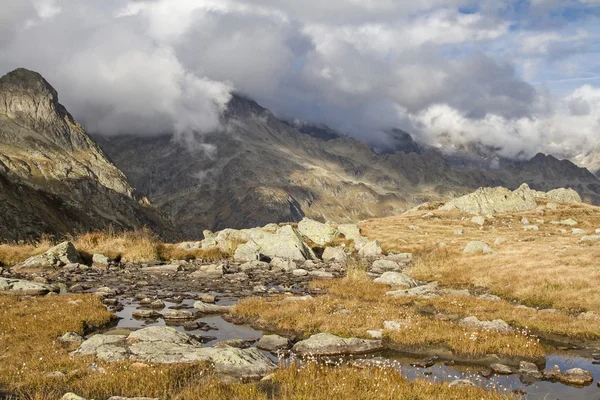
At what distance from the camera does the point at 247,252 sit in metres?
59.3

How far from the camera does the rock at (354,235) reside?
8331 cm

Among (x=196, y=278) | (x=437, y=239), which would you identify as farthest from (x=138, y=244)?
(x=437, y=239)

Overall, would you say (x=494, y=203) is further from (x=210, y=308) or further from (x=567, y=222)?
(x=210, y=308)

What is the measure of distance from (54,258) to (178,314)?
2678cm

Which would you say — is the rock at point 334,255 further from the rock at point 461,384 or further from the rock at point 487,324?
the rock at point 461,384

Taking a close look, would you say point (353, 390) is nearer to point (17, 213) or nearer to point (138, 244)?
point (138, 244)

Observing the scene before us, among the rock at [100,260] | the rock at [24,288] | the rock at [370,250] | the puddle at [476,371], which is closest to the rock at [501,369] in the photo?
the puddle at [476,371]

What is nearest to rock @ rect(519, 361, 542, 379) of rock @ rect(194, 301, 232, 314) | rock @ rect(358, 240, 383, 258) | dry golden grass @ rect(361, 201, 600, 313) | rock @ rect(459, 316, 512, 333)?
rock @ rect(459, 316, 512, 333)

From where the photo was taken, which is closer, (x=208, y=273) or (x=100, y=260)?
(x=208, y=273)

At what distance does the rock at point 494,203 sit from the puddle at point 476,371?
485 ft

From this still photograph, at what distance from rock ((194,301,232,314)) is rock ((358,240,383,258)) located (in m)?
46.8

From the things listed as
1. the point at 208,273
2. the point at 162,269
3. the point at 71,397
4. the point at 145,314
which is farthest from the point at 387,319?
the point at 162,269

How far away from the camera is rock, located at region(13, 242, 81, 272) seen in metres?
44.1

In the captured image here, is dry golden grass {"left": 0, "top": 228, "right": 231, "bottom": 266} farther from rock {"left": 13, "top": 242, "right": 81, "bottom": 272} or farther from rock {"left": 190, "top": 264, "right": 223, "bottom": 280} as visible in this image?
rock {"left": 190, "top": 264, "right": 223, "bottom": 280}
